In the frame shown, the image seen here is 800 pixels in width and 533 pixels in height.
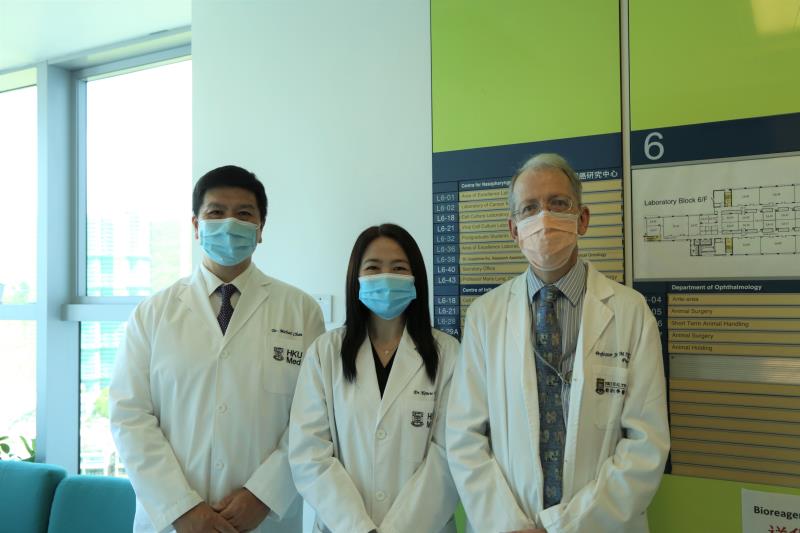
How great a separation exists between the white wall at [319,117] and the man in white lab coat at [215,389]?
1.80 ft

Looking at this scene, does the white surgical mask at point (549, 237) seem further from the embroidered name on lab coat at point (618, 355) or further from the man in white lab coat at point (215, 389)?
the man in white lab coat at point (215, 389)

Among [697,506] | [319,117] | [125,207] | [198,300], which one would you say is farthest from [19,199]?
[697,506]

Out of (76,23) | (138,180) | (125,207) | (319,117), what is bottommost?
(125,207)

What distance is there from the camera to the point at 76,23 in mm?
2990

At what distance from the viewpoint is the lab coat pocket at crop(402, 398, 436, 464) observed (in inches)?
65.0

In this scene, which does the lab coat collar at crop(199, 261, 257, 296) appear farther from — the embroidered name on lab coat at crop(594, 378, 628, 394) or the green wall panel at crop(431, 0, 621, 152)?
the embroidered name on lab coat at crop(594, 378, 628, 394)

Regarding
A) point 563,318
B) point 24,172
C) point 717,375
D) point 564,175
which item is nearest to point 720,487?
point 717,375

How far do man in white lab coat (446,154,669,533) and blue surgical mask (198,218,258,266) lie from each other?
0.76 metres

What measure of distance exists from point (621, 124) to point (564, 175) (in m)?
0.53

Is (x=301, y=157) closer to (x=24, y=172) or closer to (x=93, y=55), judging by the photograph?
(x=93, y=55)

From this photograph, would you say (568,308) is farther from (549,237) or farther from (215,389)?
(215,389)

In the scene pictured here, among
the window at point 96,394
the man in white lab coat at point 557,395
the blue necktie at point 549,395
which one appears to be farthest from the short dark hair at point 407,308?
the window at point 96,394

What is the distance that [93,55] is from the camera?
11.0 ft

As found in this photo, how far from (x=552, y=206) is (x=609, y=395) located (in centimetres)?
51
